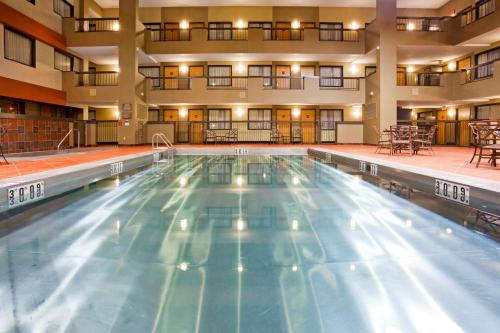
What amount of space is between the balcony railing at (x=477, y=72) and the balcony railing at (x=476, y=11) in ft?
7.03

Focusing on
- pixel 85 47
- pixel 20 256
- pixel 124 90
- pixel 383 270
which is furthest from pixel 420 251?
pixel 85 47

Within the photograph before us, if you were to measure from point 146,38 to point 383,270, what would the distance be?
2063 centimetres

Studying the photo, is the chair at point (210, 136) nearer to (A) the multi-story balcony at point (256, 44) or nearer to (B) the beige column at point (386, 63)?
(A) the multi-story balcony at point (256, 44)

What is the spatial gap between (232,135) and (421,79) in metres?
11.1

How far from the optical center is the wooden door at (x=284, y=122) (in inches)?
941

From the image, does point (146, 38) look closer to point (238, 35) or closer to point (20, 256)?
point (238, 35)

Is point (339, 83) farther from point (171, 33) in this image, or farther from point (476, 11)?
point (171, 33)

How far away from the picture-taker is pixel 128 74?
64.0 ft

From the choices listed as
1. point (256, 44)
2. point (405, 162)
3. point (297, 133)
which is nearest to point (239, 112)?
point (297, 133)

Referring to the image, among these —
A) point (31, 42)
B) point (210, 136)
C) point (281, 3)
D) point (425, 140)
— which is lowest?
point (425, 140)

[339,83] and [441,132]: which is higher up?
[339,83]

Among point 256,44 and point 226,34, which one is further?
point 226,34

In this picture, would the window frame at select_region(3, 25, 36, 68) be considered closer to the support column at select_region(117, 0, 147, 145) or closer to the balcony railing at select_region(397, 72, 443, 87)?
the support column at select_region(117, 0, 147, 145)

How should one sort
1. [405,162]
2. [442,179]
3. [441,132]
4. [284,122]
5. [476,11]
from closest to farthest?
[442,179], [405,162], [476,11], [441,132], [284,122]
